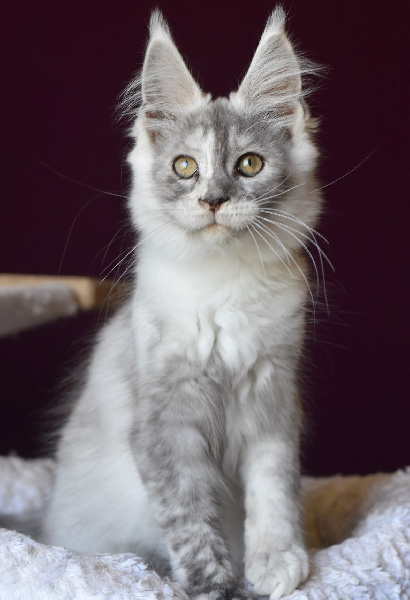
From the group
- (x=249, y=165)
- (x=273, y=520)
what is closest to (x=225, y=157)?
(x=249, y=165)

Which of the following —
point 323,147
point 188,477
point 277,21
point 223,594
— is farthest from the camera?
point 323,147

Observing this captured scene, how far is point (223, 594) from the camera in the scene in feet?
4.11

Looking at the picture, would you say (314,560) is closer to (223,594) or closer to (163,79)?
(223,594)

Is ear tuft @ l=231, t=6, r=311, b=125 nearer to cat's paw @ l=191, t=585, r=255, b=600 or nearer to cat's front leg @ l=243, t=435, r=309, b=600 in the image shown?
cat's front leg @ l=243, t=435, r=309, b=600

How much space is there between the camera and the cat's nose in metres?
1.30

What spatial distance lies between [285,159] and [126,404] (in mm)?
590

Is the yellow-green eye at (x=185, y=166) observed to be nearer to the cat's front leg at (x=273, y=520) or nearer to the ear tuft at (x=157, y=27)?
the ear tuft at (x=157, y=27)

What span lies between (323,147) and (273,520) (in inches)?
65.3

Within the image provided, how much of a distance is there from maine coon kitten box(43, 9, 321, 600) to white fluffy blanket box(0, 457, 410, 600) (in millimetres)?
81

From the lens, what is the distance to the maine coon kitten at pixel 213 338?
4.40 feet

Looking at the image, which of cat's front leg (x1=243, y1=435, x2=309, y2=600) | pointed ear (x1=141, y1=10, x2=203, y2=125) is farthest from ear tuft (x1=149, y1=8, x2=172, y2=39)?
cat's front leg (x1=243, y1=435, x2=309, y2=600)

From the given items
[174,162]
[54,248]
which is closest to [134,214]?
[174,162]

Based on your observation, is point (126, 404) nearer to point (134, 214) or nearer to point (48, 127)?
point (134, 214)

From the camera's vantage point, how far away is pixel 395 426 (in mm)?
2977
